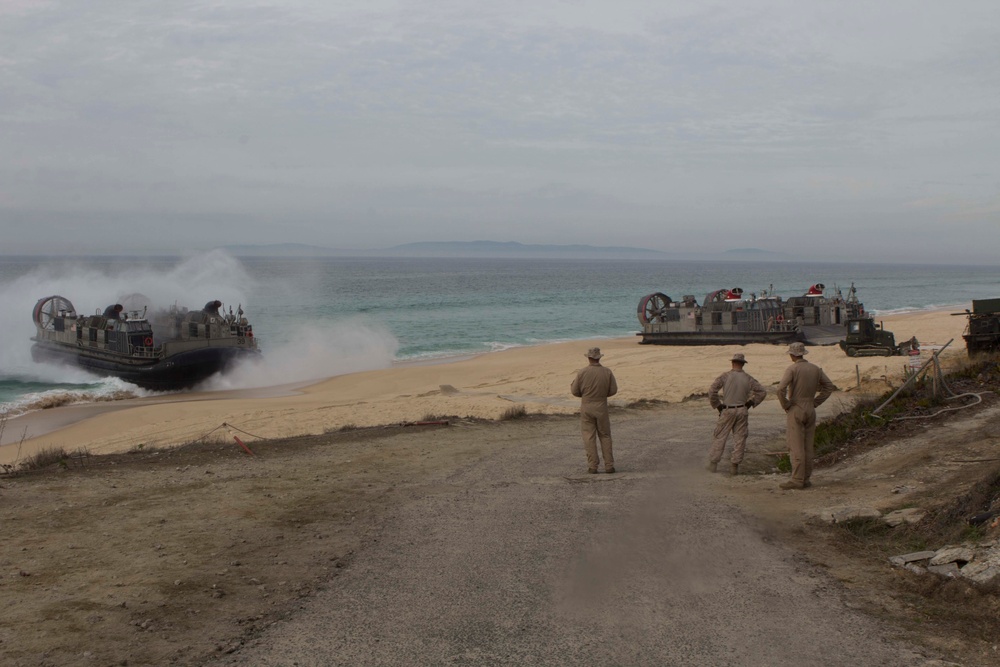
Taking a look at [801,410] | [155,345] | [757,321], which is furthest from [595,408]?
[757,321]

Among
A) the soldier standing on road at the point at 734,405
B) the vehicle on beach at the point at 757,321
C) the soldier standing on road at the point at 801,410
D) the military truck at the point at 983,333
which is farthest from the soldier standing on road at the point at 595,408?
the vehicle on beach at the point at 757,321

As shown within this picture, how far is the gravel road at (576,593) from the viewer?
539 centimetres

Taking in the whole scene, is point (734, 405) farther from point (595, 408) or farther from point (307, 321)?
point (307, 321)

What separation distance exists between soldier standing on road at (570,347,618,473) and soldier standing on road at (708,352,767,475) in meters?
1.34

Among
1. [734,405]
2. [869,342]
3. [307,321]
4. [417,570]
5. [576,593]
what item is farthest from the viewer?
[307,321]

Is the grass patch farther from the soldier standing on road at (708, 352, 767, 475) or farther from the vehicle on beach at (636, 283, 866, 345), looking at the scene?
the vehicle on beach at (636, 283, 866, 345)

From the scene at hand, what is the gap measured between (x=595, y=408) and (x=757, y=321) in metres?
28.8

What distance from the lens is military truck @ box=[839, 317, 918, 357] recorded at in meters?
28.4

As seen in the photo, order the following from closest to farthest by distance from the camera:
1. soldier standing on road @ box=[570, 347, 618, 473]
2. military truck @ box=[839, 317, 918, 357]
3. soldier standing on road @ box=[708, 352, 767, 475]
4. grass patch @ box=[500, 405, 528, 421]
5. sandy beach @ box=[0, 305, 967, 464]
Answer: soldier standing on road @ box=[708, 352, 767, 475]
soldier standing on road @ box=[570, 347, 618, 473]
grass patch @ box=[500, 405, 528, 421]
sandy beach @ box=[0, 305, 967, 464]
military truck @ box=[839, 317, 918, 357]

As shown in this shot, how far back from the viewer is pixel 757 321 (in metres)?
37.7

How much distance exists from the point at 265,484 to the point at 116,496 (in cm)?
168

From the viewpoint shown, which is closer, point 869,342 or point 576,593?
point 576,593

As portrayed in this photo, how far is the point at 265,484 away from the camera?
10297mm

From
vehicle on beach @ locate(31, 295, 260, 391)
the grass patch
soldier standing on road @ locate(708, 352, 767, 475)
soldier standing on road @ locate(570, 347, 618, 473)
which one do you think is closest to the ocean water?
vehicle on beach @ locate(31, 295, 260, 391)
